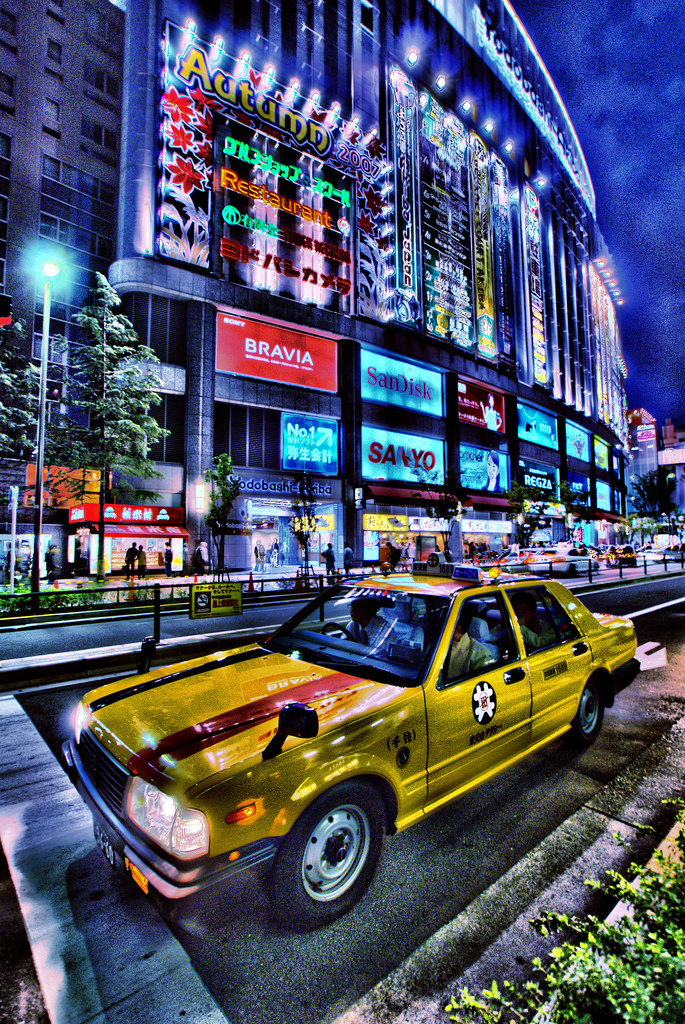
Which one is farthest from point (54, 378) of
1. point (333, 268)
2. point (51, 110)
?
point (51, 110)

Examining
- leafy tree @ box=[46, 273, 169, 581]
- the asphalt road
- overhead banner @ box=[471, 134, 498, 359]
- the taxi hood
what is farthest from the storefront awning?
overhead banner @ box=[471, 134, 498, 359]

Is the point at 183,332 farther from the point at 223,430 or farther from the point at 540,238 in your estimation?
the point at 540,238

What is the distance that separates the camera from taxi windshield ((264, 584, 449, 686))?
9.85ft

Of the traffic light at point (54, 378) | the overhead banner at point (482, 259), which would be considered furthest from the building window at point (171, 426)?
the overhead banner at point (482, 259)

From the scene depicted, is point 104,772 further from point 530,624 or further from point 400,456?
point 400,456

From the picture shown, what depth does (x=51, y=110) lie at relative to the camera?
119 feet

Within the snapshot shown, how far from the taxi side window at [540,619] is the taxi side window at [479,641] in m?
0.19

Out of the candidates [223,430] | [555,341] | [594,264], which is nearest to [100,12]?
[223,430]

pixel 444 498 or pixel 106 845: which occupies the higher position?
pixel 444 498

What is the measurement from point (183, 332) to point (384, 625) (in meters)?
26.5

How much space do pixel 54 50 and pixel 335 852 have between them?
2196 inches

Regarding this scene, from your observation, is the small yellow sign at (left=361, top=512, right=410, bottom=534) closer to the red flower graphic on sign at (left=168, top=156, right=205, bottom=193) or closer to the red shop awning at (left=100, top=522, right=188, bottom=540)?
the red shop awning at (left=100, top=522, right=188, bottom=540)

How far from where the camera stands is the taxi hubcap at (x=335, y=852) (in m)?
2.25

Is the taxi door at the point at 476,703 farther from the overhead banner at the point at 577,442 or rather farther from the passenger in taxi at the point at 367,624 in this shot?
the overhead banner at the point at 577,442
